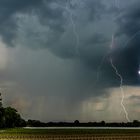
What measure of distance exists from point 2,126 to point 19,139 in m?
110

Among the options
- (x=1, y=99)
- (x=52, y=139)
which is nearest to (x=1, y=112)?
(x=1, y=99)

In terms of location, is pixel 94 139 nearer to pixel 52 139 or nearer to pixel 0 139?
pixel 52 139

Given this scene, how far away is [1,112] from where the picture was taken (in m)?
168

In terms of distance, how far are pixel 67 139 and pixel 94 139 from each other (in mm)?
4872

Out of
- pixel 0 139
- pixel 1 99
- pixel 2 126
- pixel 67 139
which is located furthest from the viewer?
pixel 2 126

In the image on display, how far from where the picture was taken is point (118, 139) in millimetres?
71375

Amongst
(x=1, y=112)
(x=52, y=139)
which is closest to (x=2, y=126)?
(x=1, y=112)

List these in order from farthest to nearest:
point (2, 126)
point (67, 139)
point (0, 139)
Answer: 1. point (2, 126)
2. point (67, 139)
3. point (0, 139)

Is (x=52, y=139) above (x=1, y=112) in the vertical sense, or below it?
below

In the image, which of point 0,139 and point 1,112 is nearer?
point 0,139

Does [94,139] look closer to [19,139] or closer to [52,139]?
[52,139]

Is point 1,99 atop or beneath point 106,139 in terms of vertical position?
atop

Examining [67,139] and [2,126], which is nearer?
[67,139]

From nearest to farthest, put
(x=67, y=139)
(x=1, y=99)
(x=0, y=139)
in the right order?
1. (x=0, y=139)
2. (x=67, y=139)
3. (x=1, y=99)
